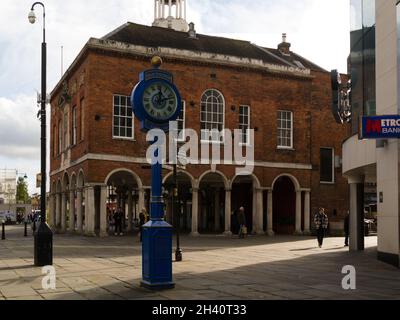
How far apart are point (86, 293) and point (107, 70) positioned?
73.6 ft

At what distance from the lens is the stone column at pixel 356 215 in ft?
69.1

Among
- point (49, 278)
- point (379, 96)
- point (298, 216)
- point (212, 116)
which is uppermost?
point (212, 116)

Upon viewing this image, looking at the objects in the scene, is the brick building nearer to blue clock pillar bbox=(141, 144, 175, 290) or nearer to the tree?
blue clock pillar bbox=(141, 144, 175, 290)

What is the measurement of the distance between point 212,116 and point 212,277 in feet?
71.7

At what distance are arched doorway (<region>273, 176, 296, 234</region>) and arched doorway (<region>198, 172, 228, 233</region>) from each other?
3580mm

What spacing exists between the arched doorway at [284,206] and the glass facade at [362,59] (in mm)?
16843

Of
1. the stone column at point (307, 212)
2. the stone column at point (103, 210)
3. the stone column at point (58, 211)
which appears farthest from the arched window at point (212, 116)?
the stone column at point (58, 211)

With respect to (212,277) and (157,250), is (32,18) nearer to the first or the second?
(212,277)

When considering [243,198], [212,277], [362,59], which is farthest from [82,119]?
[212,277]

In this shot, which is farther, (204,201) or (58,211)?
(204,201)

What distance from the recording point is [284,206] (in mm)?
37344

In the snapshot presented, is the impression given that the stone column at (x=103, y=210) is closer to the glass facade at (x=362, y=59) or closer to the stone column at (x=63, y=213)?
the stone column at (x=63, y=213)
